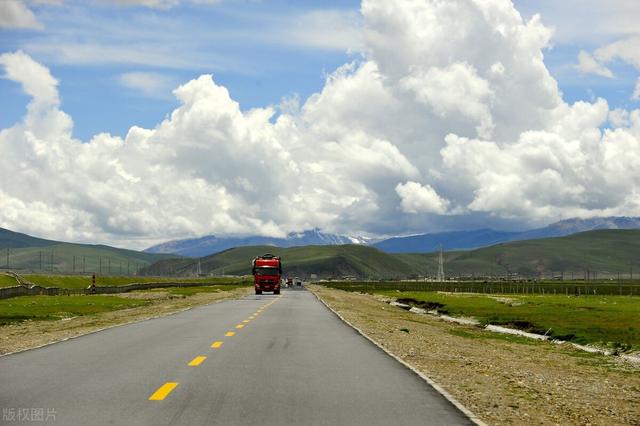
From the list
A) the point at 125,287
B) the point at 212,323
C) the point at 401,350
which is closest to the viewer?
the point at 401,350

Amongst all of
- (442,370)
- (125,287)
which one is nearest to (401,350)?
(442,370)

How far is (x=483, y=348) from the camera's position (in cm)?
2975

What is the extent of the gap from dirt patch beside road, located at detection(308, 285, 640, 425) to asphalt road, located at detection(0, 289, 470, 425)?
1028mm

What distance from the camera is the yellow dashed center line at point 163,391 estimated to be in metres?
13.2

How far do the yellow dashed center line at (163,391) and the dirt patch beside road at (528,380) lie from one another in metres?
5.37

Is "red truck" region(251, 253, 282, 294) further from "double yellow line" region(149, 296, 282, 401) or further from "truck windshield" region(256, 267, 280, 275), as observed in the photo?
"double yellow line" region(149, 296, 282, 401)

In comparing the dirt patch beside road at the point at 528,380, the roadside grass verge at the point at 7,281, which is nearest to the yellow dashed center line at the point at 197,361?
the dirt patch beside road at the point at 528,380

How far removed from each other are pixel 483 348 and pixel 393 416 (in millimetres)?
18512

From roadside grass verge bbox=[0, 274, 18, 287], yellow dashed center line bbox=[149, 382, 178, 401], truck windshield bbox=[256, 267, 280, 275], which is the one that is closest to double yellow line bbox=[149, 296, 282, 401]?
yellow dashed center line bbox=[149, 382, 178, 401]

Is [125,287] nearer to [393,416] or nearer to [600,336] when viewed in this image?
[600,336]

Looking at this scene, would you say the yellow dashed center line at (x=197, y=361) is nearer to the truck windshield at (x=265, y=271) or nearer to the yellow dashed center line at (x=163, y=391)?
the yellow dashed center line at (x=163, y=391)

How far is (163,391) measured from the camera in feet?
45.7

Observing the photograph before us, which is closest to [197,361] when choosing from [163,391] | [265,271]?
[163,391]

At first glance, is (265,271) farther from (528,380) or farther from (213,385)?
(213,385)
